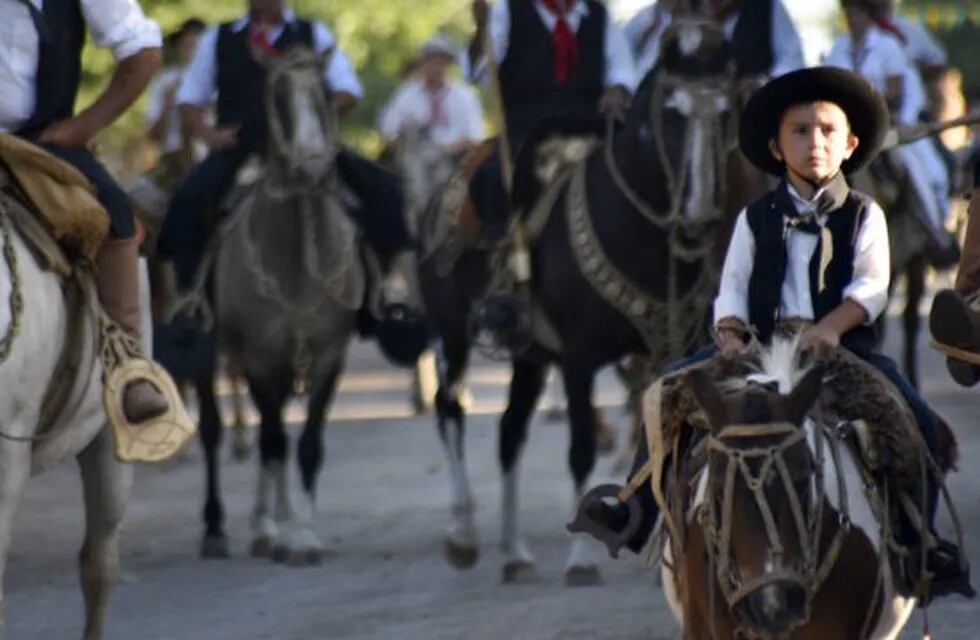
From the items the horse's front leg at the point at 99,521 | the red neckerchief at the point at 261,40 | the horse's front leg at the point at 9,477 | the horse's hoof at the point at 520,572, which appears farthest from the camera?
the red neckerchief at the point at 261,40

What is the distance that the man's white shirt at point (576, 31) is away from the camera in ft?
53.8

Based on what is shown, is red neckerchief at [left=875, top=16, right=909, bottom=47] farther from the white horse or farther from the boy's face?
the boy's face

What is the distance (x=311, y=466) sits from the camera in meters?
16.5

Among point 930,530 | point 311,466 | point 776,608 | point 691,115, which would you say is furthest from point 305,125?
point 776,608

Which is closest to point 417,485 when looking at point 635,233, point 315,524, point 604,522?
point 315,524

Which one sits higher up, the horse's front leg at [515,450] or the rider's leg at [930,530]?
the rider's leg at [930,530]

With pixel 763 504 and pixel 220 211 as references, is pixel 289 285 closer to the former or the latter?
pixel 220 211

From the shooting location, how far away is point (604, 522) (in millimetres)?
9555

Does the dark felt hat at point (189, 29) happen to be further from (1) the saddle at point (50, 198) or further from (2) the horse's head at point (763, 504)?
(2) the horse's head at point (763, 504)

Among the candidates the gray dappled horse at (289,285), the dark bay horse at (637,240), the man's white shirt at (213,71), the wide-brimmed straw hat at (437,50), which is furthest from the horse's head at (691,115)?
the wide-brimmed straw hat at (437,50)

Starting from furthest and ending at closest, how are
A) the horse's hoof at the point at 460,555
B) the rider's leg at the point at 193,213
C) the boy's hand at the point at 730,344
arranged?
the rider's leg at the point at 193,213, the horse's hoof at the point at 460,555, the boy's hand at the point at 730,344

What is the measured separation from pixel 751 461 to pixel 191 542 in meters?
9.57

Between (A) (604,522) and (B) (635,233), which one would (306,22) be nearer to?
(B) (635,233)

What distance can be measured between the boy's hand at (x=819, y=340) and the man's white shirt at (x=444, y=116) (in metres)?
18.3
